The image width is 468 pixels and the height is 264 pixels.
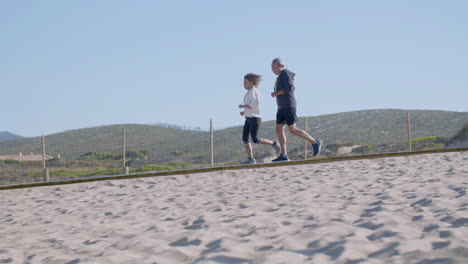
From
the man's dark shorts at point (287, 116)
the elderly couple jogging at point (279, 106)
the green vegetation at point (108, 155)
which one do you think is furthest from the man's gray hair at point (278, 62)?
the green vegetation at point (108, 155)

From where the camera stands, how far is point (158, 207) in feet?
16.4

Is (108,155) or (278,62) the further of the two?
(108,155)

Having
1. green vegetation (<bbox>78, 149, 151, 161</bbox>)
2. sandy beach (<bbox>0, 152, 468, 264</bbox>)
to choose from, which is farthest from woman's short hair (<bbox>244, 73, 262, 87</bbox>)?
green vegetation (<bbox>78, 149, 151, 161</bbox>)

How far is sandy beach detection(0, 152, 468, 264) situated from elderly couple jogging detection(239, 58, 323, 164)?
1.14 meters

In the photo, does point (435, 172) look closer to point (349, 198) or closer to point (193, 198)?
point (349, 198)

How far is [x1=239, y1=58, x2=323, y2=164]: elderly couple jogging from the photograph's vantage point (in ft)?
25.2

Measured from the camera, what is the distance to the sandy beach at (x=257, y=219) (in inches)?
114

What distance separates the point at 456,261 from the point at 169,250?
5.39ft

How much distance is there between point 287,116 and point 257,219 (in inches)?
157

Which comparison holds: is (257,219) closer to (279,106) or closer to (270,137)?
(279,106)

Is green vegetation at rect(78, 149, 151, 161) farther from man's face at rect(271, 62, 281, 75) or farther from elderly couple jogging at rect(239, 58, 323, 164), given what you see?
man's face at rect(271, 62, 281, 75)

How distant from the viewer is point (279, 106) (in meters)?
7.77

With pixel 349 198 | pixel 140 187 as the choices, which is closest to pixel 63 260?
pixel 349 198

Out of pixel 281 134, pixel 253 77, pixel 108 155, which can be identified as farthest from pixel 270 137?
pixel 281 134
